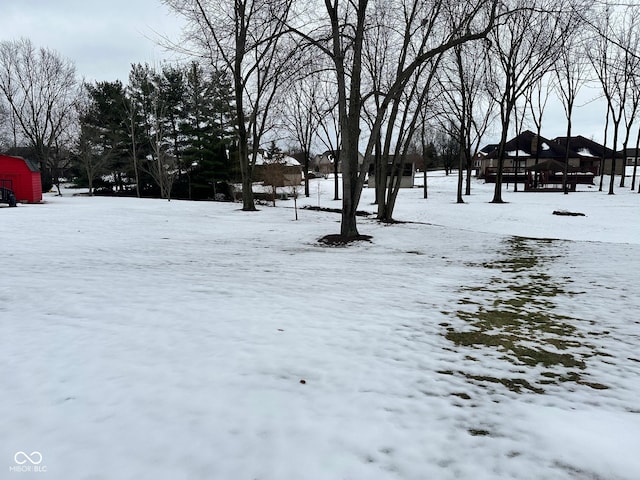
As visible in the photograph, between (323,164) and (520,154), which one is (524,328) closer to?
(520,154)

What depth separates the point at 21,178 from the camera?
77.0ft

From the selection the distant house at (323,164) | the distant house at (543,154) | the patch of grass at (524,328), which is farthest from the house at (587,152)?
the patch of grass at (524,328)

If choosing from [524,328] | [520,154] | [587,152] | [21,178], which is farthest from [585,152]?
[21,178]

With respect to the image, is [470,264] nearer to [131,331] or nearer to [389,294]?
[389,294]

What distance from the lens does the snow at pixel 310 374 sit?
219 cm

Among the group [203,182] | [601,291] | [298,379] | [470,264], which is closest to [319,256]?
[470,264]

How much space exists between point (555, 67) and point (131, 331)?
31.9m

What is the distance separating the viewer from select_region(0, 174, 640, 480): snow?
86.3 inches

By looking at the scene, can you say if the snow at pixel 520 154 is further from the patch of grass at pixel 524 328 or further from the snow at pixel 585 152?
the patch of grass at pixel 524 328

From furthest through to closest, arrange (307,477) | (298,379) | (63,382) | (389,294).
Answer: (389,294), (298,379), (63,382), (307,477)

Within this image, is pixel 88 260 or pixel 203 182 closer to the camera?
pixel 88 260

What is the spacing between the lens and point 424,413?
269cm

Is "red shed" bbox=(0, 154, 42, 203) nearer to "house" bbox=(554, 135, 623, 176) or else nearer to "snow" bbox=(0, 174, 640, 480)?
"snow" bbox=(0, 174, 640, 480)

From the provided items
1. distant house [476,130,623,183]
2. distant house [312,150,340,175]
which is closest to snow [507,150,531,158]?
distant house [476,130,623,183]
